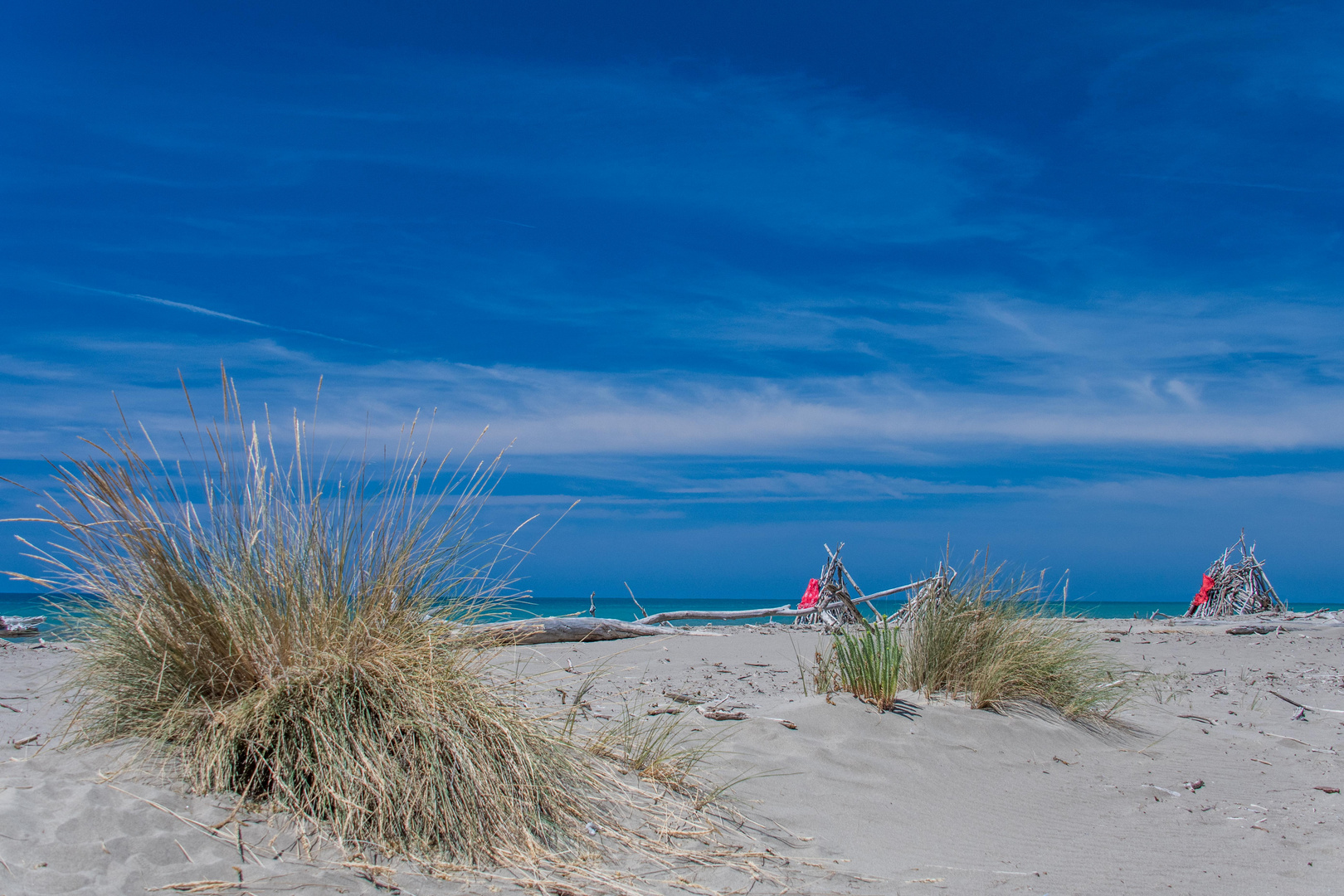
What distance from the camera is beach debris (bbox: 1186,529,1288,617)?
1844 cm

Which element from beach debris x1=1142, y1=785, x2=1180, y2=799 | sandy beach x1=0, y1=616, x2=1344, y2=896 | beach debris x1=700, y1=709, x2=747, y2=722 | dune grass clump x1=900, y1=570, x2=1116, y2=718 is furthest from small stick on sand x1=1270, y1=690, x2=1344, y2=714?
beach debris x1=700, y1=709, x2=747, y2=722

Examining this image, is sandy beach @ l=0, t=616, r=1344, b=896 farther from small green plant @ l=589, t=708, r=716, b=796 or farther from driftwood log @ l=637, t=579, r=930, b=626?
driftwood log @ l=637, t=579, r=930, b=626

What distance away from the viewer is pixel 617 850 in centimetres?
359

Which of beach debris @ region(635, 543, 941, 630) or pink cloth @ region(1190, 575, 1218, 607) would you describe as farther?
pink cloth @ region(1190, 575, 1218, 607)

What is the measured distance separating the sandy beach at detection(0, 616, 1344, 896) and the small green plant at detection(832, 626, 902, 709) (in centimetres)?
13

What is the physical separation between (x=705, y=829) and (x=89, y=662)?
2.77 m

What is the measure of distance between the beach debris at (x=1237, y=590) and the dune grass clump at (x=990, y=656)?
1390cm

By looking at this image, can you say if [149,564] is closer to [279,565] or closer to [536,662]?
[279,565]

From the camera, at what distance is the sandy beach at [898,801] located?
2990 mm

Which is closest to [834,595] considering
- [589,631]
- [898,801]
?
[589,631]

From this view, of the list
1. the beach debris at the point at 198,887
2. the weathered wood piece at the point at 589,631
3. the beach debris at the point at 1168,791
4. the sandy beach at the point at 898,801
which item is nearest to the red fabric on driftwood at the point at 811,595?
the weathered wood piece at the point at 589,631

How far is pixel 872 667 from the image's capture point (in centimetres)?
598

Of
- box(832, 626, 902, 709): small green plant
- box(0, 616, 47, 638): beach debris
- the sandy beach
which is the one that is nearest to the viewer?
the sandy beach

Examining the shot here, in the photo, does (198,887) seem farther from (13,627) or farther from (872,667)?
(13,627)
